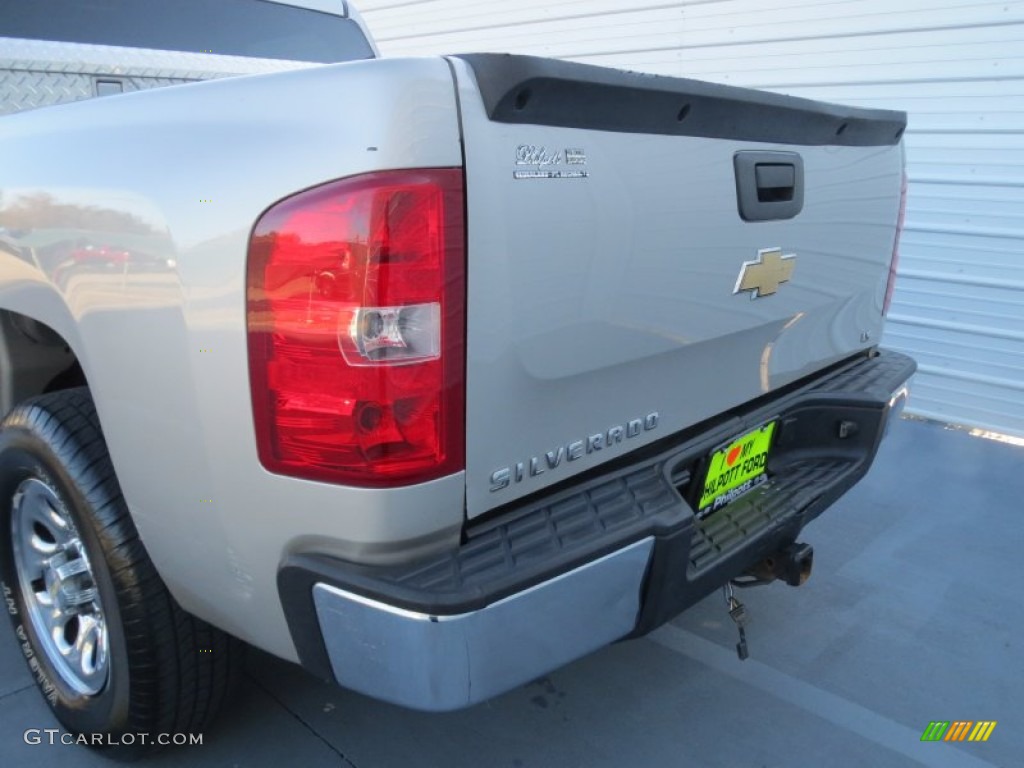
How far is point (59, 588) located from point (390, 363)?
129 centimetres

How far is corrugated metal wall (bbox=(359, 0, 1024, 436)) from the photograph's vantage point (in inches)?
176

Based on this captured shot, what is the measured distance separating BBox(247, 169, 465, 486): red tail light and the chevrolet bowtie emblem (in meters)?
0.87

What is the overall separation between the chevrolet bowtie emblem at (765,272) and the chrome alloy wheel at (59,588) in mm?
1643

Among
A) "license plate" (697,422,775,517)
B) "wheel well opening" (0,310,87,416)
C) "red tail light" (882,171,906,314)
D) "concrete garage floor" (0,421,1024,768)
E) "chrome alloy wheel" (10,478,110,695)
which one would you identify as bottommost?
"concrete garage floor" (0,421,1024,768)

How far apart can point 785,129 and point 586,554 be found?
48.1 inches

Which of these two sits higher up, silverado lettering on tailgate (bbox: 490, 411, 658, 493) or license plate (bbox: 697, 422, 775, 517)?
silverado lettering on tailgate (bbox: 490, 411, 658, 493)

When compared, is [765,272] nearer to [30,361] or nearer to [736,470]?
[736,470]

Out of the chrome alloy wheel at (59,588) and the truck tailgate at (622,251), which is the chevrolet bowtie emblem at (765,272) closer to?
the truck tailgate at (622,251)

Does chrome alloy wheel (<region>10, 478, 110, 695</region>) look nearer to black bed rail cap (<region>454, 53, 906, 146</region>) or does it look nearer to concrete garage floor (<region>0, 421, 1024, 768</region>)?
concrete garage floor (<region>0, 421, 1024, 768</region>)

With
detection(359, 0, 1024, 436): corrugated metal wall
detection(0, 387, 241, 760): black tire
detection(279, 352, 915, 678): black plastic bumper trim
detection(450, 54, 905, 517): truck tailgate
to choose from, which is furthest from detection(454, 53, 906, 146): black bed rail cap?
detection(359, 0, 1024, 436): corrugated metal wall

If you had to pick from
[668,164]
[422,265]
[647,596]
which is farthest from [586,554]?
[668,164]

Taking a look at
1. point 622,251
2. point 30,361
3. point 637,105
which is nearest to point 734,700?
point 622,251

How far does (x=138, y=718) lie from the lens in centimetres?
194

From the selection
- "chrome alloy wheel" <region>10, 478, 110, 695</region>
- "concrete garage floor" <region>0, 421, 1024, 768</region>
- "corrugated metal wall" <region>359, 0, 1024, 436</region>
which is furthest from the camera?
"corrugated metal wall" <region>359, 0, 1024, 436</region>
